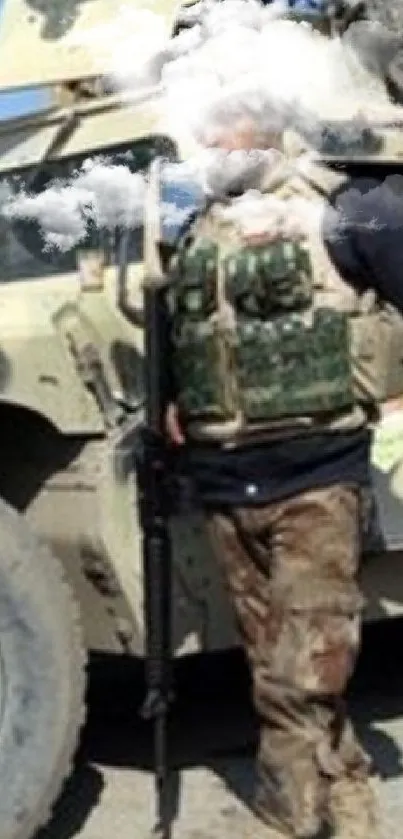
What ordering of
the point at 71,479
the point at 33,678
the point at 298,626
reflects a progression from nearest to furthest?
the point at 298,626, the point at 33,678, the point at 71,479

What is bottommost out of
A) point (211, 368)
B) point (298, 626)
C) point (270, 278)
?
point (298, 626)

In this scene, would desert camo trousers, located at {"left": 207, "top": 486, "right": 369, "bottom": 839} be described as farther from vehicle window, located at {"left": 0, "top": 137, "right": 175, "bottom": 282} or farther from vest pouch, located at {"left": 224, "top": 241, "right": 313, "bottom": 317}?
vehicle window, located at {"left": 0, "top": 137, "right": 175, "bottom": 282}

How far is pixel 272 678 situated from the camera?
4426mm

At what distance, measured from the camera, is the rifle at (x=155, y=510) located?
4.48 metres

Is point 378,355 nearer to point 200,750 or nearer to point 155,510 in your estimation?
point 155,510

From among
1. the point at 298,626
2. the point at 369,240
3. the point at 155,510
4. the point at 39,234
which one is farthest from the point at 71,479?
the point at 369,240

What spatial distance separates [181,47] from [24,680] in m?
1.54

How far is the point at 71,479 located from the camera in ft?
15.9

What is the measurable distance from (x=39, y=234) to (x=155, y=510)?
0.80m

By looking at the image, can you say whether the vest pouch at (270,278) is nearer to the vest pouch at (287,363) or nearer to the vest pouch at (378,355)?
the vest pouch at (287,363)

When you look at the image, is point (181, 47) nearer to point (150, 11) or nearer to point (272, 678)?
point (150, 11)

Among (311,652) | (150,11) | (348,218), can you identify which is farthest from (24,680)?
(150,11)

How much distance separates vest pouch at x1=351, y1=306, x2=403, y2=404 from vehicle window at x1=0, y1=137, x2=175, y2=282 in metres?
0.59

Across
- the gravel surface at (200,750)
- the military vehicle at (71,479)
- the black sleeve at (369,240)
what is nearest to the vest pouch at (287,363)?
the black sleeve at (369,240)
